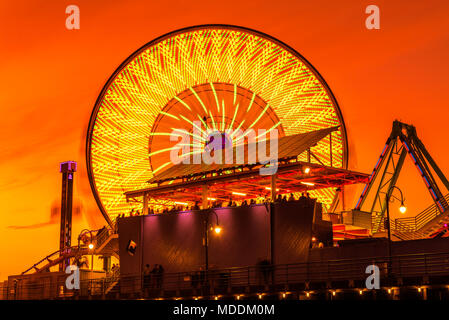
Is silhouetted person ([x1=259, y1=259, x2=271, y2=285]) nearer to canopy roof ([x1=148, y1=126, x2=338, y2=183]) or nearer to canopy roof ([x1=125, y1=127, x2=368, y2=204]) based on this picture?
canopy roof ([x1=125, y1=127, x2=368, y2=204])

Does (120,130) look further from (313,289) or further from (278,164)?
(313,289)

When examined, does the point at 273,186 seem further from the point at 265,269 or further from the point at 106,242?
the point at 106,242

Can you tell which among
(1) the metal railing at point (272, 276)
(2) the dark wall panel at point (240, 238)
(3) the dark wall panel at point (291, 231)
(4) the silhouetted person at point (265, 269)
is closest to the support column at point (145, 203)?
(1) the metal railing at point (272, 276)

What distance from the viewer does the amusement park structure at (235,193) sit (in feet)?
96.3

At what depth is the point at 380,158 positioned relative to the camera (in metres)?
42.0

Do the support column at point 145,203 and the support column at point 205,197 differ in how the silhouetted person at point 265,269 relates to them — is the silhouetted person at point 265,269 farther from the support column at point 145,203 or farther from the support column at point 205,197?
the support column at point 145,203

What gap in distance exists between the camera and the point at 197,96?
4506 centimetres

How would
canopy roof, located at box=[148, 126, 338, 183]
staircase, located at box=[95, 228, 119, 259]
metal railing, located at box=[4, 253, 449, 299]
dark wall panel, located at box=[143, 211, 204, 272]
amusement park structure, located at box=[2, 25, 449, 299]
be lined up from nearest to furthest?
1. metal railing, located at box=[4, 253, 449, 299]
2. amusement park structure, located at box=[2, 25, 449, 299]
3. canopy roof, located at box=[148, 126, 338, 183]
4. dark wall panel, located at box=[143, 211, 204, 272]
5. staircase, located at box=[95, 228, 119, 259]

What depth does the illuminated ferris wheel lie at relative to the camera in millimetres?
44781

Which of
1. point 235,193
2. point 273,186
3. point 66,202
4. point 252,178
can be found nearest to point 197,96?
point 235,193

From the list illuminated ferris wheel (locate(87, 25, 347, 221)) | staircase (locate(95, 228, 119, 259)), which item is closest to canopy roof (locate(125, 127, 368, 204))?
staircase (locate(95, 228, 119, 259))

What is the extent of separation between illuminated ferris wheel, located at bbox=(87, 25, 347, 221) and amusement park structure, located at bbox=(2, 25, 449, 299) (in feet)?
0.22
